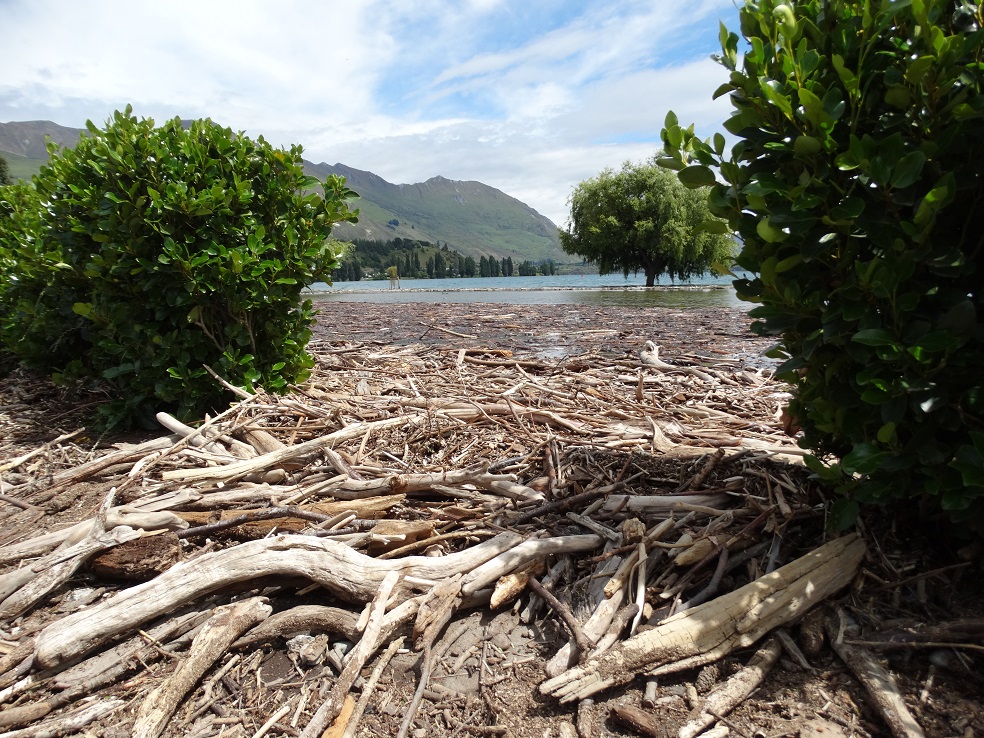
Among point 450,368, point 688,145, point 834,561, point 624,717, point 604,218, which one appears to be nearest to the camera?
point 624,717

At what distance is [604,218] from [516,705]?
Result: 4674 centimetres

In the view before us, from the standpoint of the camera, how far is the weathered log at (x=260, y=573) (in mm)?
2129

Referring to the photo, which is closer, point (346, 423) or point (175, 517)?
point (175, 517)

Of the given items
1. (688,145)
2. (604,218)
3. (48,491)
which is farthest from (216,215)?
(604,218)

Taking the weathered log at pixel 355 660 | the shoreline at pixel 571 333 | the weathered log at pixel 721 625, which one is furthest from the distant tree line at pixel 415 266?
the weathered log at pixel 721 625

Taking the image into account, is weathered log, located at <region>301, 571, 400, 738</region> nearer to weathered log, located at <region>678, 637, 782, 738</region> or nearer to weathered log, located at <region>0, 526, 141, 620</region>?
weathered log, located at <region>678, 637, 782, 738</region>

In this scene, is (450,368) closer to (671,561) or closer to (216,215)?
(216,215)

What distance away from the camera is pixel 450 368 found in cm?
658

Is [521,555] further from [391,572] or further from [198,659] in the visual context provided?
[198,659]

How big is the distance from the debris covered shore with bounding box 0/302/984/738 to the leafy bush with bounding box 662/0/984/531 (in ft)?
1.60

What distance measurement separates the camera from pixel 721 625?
2.01m

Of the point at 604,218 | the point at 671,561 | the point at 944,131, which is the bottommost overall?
the point at 671,561

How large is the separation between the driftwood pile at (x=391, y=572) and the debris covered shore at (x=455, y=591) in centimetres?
1

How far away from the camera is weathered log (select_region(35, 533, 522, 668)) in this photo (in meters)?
2.13
